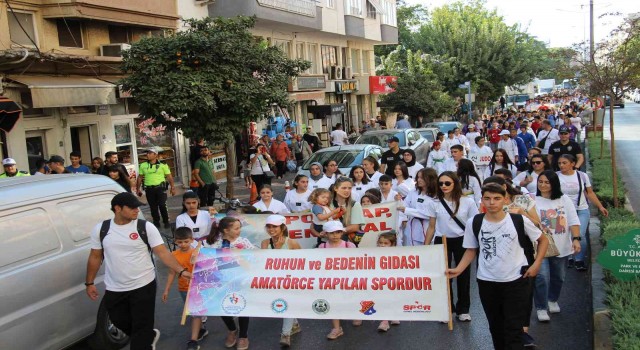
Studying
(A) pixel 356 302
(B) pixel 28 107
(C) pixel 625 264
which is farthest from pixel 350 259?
(B) pixel 28 107

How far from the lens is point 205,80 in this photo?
12.0 metres

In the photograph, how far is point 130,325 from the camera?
19.6ft

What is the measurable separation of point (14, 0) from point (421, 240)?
11.4 metres

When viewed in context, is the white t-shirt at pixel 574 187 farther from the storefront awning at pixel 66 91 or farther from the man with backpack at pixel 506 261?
the storefront awning at pixel 66 91

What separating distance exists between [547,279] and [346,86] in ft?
89.7

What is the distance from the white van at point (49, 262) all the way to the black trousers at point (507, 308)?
370 cm

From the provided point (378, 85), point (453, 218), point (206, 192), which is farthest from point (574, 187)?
point (378, 85)

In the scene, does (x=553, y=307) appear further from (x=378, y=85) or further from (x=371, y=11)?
(x=371, y=11)

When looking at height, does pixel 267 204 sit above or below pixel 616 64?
below

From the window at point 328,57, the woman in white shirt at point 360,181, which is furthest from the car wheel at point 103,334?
the window at point 328,57

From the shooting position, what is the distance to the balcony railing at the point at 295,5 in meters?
23.2

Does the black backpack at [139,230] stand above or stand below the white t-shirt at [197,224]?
above

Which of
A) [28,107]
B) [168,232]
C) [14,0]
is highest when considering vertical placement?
[14,0]

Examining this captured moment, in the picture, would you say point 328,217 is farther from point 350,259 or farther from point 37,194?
point 37,194
